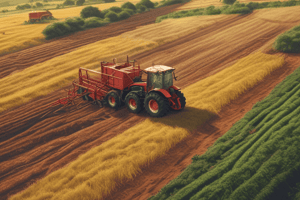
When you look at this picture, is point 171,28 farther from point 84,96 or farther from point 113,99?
point 113,99

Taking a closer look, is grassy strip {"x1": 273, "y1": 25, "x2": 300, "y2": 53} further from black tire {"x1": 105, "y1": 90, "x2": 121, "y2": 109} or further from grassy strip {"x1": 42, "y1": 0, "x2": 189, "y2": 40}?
grassy strip {"x1": 42, "y1": 0, "x2": 189, "y2": 40}

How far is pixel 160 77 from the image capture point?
11867 mm

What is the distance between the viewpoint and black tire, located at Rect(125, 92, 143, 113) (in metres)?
12.6

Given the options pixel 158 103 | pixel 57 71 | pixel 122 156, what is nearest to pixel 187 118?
pixel 158 103

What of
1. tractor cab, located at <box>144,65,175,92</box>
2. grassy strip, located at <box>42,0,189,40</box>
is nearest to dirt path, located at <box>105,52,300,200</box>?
tractor cab, located at <box>144,65,175,92</box>

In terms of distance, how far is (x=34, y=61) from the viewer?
22.6 metres

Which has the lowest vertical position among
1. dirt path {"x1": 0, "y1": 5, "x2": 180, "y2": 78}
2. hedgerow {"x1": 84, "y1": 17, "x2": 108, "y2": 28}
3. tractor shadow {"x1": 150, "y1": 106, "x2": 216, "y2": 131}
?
tractor shadow {"x1": 150, "y1": 106, "x2": 216, "y2": 131}

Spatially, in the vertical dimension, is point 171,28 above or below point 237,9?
below

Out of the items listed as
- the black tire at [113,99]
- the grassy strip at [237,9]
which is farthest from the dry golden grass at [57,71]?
the grassy strip at [237,9]

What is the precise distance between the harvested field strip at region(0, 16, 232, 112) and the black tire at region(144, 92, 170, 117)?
808 centimetres

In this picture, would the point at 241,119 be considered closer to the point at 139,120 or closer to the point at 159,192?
the point at 139,120

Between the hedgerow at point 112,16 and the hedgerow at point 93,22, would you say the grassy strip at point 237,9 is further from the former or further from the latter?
the hedgerow at point 93,22

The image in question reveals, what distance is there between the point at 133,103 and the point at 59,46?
16713mm

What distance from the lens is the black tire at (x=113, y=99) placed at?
13.4 meters
